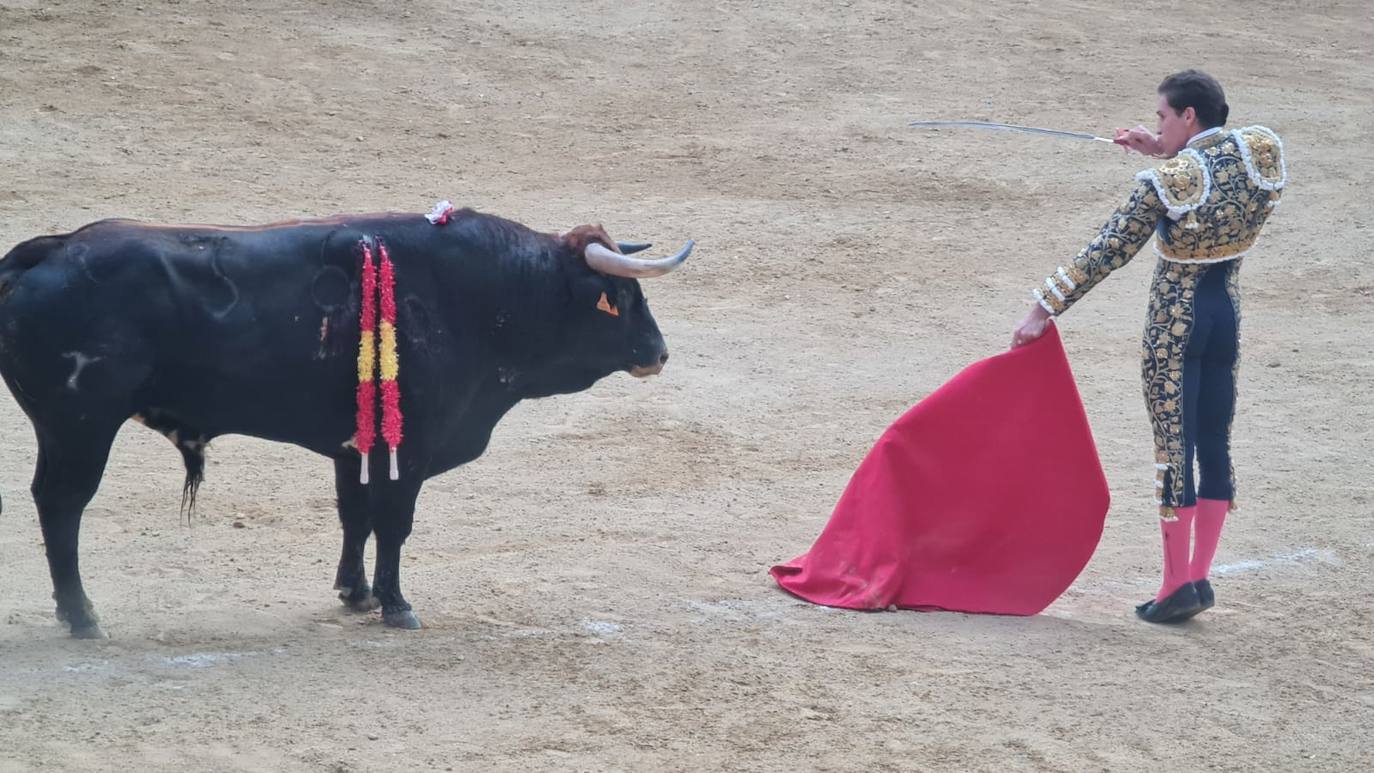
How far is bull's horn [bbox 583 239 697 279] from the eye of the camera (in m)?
6.24

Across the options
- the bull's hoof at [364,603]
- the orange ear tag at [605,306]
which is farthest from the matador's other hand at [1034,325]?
the bull's hoof at [364,603]

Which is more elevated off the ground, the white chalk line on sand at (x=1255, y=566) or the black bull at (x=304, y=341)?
the black bull at (x=304, y=341)

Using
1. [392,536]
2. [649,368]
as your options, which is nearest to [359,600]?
[392,536]

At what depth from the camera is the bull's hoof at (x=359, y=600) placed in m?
6.29

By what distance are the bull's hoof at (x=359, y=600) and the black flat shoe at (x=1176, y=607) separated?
2959 millimetres

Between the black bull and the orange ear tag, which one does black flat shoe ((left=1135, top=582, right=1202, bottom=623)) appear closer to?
the black bull

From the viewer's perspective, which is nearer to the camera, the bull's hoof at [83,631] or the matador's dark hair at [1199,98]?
the bull's hoof at [83,631]

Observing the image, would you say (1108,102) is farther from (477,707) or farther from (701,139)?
(477,707)

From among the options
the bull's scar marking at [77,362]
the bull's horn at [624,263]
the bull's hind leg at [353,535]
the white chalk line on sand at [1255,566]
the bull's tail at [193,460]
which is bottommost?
the white chalk line on sand at [1255,566]

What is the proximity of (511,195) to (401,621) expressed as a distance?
20.0 feet

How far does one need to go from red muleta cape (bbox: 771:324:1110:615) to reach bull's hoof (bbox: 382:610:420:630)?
1529 millimetres

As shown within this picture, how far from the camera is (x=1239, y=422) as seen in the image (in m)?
9.30

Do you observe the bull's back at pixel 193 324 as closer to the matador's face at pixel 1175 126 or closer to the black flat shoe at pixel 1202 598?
the matador's face at pixel 1175 126

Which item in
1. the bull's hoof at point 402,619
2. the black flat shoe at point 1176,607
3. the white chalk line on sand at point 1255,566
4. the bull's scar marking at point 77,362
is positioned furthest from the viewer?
the white chalk line on sand at point 1255,566
